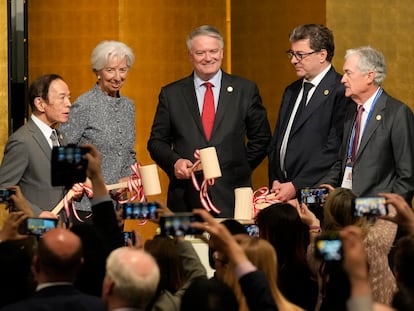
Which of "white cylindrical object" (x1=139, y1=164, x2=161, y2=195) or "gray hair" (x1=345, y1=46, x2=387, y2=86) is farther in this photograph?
"gray hair" (x1=345, y1=46, x2=387, y2=86)

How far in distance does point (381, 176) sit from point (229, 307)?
320cm

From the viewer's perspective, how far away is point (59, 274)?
4.06m

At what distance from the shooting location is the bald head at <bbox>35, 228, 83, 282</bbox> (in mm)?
4059

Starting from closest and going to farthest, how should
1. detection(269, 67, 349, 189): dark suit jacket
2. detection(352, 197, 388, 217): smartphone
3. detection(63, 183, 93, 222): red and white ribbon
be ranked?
detection(352, 197, 388, 217): smartphone
detection(63, 183, 93, 222): red and white ribbon
detection(269, 67, 349, 189): dark suit jacket

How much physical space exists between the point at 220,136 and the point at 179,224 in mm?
2971

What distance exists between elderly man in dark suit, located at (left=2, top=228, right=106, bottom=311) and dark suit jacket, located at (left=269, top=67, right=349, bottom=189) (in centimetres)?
314

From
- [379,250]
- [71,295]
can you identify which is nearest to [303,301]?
[379,250]

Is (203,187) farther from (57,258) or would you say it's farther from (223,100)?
(57,258)

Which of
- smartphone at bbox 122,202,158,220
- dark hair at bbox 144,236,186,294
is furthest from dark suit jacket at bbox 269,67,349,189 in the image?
dark hair at bbox 144,236,186,294

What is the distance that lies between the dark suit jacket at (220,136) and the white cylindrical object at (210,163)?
0.41 meters

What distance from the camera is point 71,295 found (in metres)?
4.03

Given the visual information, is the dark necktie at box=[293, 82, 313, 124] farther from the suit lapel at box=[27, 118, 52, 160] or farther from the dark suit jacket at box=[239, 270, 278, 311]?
the dark suit jacket at box=[239, 270, 278, 311]

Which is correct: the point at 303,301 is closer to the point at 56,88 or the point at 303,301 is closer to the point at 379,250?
the point at 379,250

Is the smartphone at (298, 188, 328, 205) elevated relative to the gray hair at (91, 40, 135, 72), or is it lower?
lower
